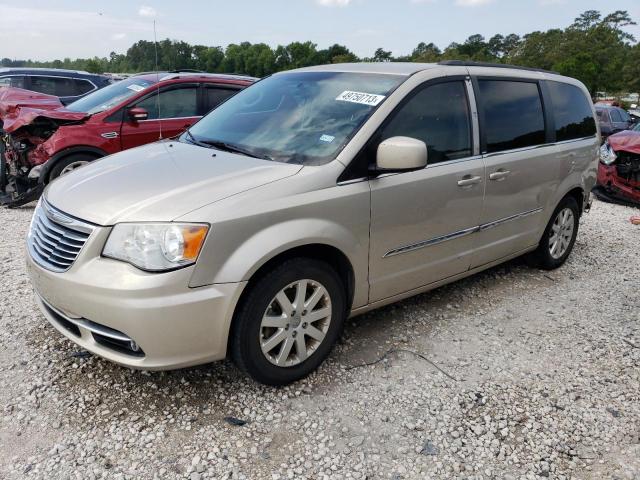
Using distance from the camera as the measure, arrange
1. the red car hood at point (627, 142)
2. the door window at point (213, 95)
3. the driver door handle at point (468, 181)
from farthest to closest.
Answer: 1. the red car hood at point (627, 142)
2. the door window at point (213, 95)
3. the driver door handle at point (468, 181)

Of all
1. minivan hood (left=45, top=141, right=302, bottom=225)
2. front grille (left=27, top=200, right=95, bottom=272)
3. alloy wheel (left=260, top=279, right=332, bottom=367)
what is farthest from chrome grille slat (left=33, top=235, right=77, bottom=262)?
alloy wheel (left=260, top=279, right=332, bottom=367)

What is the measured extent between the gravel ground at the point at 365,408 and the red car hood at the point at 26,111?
3239mm

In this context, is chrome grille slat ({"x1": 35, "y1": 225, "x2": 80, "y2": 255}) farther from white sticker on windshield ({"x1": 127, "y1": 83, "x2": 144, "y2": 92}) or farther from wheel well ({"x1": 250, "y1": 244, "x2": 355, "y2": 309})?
white sticker on windshield ({"x1": 127, "y1": 83, "x2": 144, "y2": 92})

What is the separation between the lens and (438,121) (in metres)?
3.57

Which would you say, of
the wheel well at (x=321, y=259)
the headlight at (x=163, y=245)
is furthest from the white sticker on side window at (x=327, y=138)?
the headlight at (x=163, y=245)

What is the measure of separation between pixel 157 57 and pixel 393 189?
2536 millimetres

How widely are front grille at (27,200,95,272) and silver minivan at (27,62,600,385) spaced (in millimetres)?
11

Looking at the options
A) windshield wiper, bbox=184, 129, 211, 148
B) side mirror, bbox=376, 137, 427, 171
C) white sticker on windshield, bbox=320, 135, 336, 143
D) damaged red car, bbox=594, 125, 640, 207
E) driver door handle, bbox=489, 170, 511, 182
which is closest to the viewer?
side mirror, bbox=376, 137, 427, 171

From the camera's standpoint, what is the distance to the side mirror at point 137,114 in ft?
21.8

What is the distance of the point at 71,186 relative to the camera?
2994 millimetres

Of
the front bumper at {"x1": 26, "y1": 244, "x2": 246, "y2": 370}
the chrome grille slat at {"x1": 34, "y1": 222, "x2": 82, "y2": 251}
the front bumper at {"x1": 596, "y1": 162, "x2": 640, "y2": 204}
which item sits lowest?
the front bumper at {"x1": 596, "y1": 162, "x2": 640, "y2": 204}

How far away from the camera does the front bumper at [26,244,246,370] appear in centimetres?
244

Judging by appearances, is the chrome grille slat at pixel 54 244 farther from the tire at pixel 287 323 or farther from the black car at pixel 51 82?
the black car at pixel 51 82

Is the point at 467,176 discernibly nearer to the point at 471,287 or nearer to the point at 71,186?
the point at 471,287
